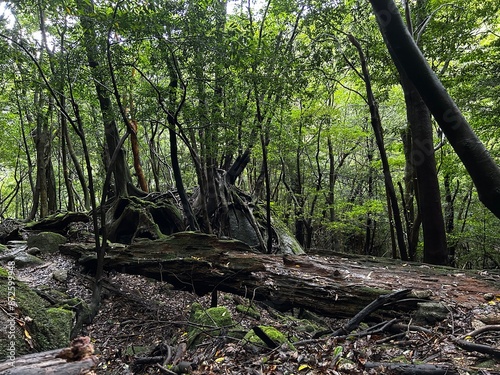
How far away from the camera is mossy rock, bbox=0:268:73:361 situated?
3670 millimetres

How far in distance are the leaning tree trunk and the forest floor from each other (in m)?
1.45

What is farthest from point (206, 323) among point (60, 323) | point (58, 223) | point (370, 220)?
point (370, 220)

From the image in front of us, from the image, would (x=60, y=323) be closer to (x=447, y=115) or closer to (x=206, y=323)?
(x=206, y=323)

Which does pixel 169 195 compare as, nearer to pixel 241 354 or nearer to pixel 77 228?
pixel 77 228

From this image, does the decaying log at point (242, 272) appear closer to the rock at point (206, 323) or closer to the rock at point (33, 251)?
the rock at point (206, 323)

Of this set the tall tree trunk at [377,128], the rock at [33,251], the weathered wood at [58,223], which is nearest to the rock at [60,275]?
the rock at [33,251]

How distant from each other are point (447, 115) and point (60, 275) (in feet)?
24.0

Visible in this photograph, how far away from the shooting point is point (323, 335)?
4.34 metres

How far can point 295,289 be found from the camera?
5.42 m

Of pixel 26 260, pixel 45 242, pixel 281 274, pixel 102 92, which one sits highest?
pixel 102 92

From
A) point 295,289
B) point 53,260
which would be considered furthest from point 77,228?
point 295,289

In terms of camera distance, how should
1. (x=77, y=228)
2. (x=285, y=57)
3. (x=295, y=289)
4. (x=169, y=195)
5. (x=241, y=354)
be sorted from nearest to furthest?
(x=241, y=354) < (x=295, y=289) < (x=285, y=57) < (x=77, y=228) < (x=169, y=195)

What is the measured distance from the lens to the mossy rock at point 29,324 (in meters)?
3.67

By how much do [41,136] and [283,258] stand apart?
41.4 feet
